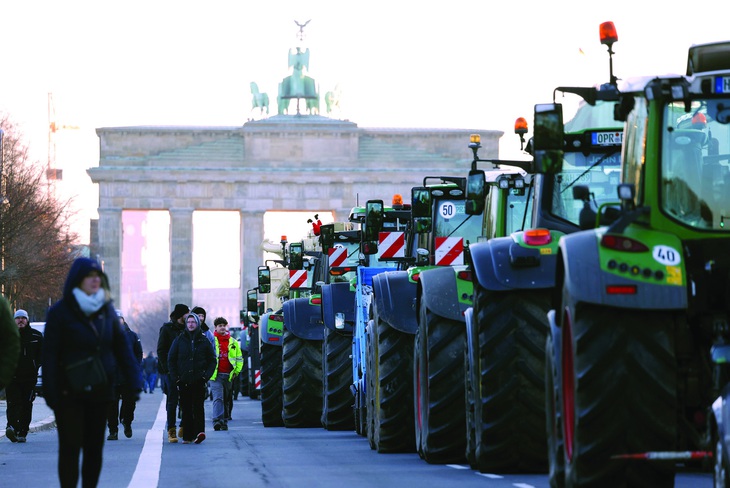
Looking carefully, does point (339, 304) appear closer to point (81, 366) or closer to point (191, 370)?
point (191, 370)

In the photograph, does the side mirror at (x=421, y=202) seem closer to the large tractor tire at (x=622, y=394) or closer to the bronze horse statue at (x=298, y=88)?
the large tractor tire at (x=622, y=394)

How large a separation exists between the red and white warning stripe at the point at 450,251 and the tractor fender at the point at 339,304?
14.0ft

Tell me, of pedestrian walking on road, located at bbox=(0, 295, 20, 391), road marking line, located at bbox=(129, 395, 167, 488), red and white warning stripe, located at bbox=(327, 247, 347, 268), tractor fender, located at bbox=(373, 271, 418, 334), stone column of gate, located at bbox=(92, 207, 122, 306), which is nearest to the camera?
pedestrian walking on road, located at bbox=(0, 295, 20, 391)

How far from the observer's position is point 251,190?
114812mm

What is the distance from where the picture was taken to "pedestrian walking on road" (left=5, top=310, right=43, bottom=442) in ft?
76.2

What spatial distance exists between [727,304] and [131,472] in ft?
27.7

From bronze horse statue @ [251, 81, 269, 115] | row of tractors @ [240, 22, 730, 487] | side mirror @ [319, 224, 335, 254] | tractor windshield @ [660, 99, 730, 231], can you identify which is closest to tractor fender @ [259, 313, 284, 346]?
side mirror @ [319, 224, 335, 254]

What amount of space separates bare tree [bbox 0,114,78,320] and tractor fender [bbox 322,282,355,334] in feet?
97.5

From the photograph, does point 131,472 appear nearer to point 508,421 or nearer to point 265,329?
point 508,421

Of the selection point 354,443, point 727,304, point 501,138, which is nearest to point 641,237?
point 727,304

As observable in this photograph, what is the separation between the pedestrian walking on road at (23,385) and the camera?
76.2 feet

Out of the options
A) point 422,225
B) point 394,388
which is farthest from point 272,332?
point 394,388

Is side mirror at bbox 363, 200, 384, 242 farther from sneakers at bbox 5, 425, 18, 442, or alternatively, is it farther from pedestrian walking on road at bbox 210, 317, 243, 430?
pedestrian walking on road at bbox 210, 317, 243, 430

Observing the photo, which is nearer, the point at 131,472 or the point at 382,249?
the point at 131,472
